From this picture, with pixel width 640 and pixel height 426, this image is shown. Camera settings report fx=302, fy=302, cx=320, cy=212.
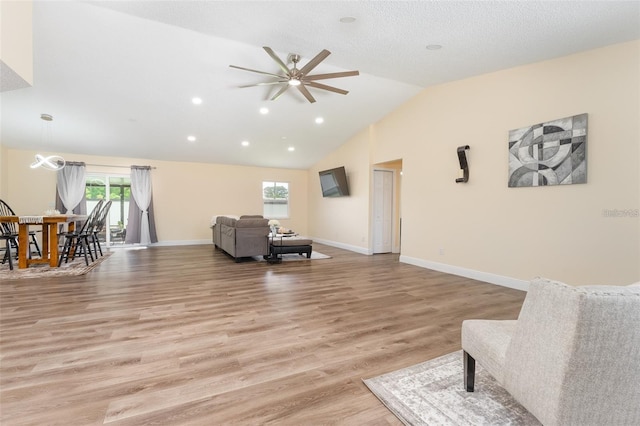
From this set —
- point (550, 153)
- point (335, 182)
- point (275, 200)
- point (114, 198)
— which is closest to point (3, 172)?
point (114, 198)

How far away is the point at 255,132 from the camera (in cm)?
728

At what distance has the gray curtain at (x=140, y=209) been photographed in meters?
8.30

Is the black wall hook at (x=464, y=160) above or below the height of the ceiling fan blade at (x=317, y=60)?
below

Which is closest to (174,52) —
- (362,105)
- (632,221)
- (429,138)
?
(362,105)

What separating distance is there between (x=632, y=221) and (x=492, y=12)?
2.72 m

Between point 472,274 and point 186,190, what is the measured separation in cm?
785

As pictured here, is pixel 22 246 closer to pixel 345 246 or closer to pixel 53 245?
pixel 53 245

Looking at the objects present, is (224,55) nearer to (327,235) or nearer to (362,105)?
(362,105)

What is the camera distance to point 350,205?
26.5ft

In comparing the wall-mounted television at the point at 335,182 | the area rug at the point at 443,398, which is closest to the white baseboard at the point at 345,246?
the wall-mounted television at the point at 335,182

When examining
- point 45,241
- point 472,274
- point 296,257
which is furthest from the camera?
point 296,257

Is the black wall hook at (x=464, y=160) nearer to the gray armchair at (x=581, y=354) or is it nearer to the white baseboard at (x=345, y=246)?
the white baseboard at (x=345, y=246)

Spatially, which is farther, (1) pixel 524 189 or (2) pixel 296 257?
(2) pixel 296 257

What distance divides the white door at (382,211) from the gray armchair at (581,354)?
616 centimetres
